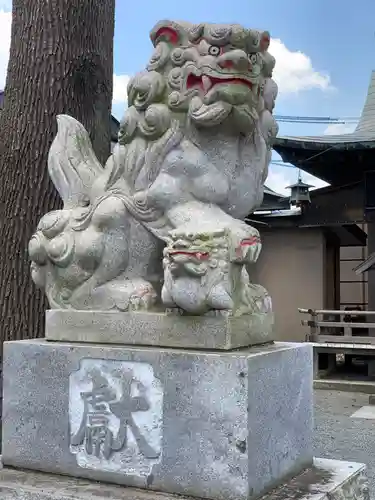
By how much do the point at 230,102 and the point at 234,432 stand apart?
3.37 feet

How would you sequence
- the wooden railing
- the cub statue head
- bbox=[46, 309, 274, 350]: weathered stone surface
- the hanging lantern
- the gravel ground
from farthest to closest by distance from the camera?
the hanging lantern < the wooden railing < the gravel ground < the cub statue head < bbox=[46, 309, 274, 350]: weathered stone surface

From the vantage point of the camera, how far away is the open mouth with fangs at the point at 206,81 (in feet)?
6.54

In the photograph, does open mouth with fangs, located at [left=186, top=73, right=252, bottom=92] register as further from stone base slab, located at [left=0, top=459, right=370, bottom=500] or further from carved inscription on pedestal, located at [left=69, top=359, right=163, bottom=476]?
A: stone base slab, located at [left=0, top=459, right=370, bottom=500]

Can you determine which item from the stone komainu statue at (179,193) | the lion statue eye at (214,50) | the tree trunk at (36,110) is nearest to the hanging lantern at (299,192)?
the tree trunk at (36,110)

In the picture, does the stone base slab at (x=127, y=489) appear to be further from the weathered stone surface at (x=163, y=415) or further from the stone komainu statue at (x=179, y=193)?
the stone komainu statue at (x=179, y=193)

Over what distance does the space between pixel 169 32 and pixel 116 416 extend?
1284mm

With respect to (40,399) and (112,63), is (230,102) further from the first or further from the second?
(112,63)

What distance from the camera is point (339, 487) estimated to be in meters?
1.98

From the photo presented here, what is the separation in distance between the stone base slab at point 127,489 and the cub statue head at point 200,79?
45.6 inches

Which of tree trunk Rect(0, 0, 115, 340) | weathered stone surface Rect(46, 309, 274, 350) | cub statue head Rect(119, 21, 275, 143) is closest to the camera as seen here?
weathered stone surface Rect(46, 309, 274, 350)

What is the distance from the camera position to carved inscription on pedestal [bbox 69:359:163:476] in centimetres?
188

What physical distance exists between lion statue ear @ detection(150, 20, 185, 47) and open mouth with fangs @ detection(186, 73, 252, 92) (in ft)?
0.51

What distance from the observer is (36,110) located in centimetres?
377

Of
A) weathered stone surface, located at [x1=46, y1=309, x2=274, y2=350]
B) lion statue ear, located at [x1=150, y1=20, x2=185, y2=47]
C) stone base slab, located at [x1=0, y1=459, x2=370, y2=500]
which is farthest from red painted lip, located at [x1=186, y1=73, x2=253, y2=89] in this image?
stone base slab, located at [x1=0, y1=459, x2=370, y2=500]
